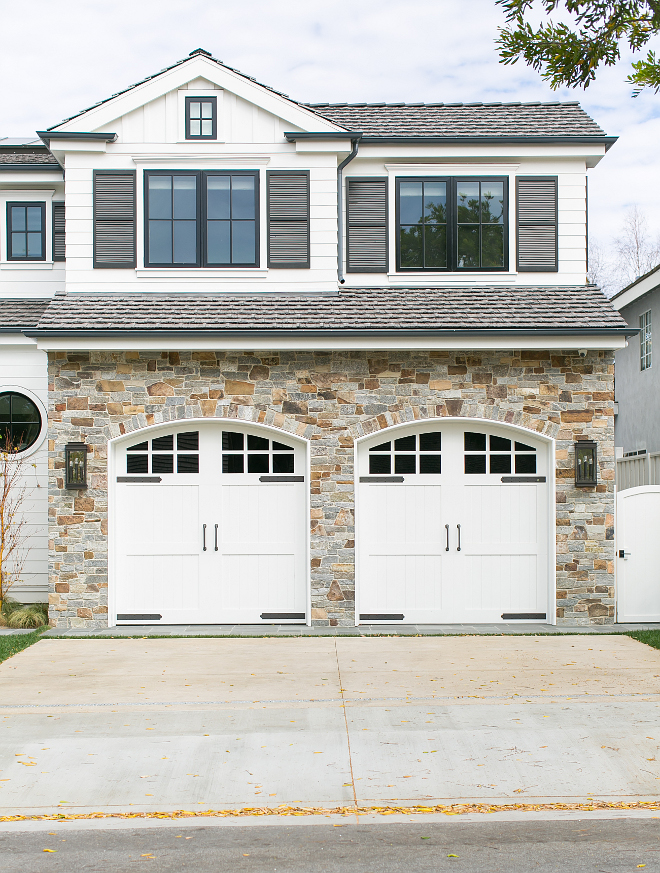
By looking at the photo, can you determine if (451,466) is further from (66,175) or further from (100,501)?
(66,175)

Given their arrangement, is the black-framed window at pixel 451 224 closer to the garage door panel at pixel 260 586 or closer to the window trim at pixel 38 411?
the garage door panel at pixel 260 586

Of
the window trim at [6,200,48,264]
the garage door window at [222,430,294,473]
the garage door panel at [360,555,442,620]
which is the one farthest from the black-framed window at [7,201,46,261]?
the garage door panel at [360,555,442,620]

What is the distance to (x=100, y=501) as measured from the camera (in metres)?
11.3

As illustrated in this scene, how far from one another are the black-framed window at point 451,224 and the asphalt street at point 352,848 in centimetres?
875

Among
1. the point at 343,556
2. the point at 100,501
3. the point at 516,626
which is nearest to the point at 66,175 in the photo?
the point at 100,501

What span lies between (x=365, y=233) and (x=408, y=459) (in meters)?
3.39

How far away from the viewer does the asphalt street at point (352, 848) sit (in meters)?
4.55

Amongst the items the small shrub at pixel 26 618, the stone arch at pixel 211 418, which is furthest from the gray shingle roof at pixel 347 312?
the small shrub at pixel 26 618

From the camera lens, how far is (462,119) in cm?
1309

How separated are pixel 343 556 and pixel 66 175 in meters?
6.49

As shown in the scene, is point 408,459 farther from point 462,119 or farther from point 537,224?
point 462,119

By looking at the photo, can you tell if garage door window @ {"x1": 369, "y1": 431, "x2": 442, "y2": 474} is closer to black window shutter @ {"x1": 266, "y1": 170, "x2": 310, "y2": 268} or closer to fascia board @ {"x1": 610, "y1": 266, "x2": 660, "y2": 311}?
black window shutter @ {"x1": 266, "y1": 170, "x2": 310, "y2": 268}

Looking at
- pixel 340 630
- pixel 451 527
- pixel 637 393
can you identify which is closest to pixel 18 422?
pixel 340 630

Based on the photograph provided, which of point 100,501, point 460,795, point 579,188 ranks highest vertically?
point 579,188
